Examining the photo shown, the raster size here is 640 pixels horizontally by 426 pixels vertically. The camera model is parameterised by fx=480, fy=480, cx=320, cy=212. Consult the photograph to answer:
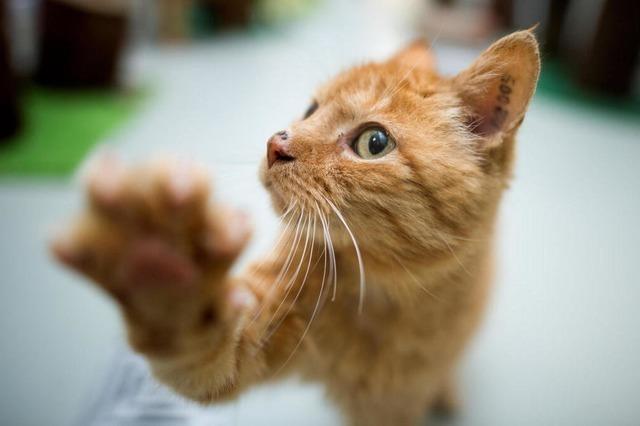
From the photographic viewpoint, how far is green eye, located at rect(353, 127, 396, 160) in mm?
824

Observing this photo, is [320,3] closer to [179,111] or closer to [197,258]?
[179,111]

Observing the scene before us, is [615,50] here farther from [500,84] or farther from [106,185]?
[106,185]

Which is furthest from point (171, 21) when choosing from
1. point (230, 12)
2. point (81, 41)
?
point (81, 41)

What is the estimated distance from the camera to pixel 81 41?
115 inches

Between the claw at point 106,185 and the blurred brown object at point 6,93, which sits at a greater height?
the claw at point 106,185

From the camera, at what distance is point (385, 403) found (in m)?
1.08

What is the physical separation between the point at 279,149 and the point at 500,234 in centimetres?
77

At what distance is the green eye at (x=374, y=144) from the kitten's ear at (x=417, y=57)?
20cm

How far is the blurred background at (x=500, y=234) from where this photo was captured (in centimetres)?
119

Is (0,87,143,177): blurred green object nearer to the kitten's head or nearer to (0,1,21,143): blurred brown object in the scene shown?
(0,1,21,143): blurred brown object

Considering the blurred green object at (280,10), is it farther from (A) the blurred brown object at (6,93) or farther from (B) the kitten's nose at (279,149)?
(B) the kitten's nose at (279,149)

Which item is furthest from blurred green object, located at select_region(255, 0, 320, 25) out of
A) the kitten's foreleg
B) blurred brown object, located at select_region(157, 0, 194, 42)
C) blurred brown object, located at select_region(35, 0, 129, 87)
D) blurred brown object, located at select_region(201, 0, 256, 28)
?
the kitten's foreleg

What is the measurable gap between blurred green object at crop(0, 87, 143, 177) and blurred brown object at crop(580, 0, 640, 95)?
6.80ft

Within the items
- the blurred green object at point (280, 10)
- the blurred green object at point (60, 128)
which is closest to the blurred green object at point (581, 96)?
the blurred green object at point (60, 128)
